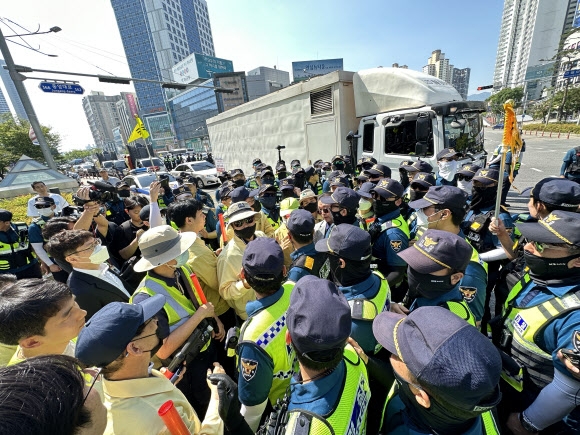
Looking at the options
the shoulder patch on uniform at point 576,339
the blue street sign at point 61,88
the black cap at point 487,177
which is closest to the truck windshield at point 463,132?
the black cap at point 487,177

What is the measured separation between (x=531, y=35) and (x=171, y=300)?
466 ft

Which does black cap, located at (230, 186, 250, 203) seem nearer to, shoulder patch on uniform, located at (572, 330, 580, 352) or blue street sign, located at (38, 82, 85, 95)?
shoulder patch on uniform, located at (572, 330, 580, 352)

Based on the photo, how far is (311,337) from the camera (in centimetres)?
108

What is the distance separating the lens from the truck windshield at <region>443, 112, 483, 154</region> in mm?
6172

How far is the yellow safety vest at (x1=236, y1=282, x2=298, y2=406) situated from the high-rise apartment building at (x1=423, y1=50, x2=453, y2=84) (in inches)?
6139

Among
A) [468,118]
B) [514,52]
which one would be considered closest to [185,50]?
[468,118]

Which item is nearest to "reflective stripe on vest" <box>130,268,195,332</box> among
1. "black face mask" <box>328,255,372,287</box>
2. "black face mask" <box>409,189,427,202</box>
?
"black face mask" <box>328,255,372,287</box>

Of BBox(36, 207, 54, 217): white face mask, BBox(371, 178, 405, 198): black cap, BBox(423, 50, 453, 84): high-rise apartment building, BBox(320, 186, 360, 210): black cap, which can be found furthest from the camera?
BBox(423, 50, 453, 84): high-rise apartment building

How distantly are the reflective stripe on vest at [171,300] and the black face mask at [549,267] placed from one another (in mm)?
2454

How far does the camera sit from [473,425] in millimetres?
989

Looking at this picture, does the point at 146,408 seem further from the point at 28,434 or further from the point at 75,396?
the point at 28,434

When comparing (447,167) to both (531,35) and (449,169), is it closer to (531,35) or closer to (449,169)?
(449,169)

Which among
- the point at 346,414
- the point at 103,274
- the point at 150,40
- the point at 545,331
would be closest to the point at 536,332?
the point at 545,331

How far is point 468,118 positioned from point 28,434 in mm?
8511
